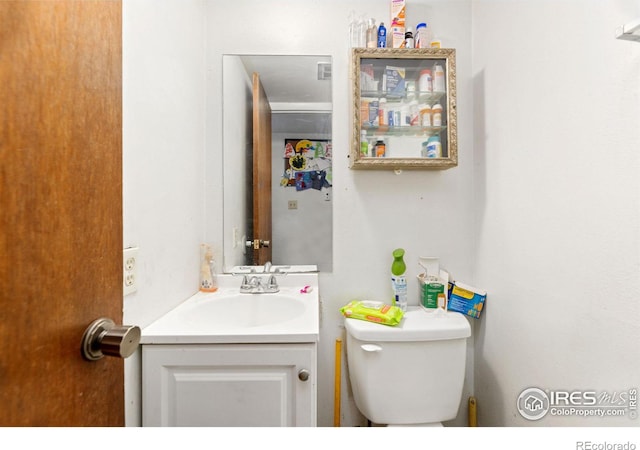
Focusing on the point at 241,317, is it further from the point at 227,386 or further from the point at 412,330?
the point at 412,330

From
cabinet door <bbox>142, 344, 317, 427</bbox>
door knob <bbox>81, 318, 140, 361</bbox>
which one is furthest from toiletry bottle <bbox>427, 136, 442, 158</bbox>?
door knob <bbox>81, 318, 140, 361</bbox>

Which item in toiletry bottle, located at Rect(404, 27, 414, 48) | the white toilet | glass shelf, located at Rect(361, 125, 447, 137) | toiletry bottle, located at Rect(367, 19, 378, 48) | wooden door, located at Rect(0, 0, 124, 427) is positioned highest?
toiletry bottle, located at Rect(367, 19, 378, 48)

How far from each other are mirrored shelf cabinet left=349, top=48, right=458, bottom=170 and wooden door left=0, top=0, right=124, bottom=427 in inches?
34.5

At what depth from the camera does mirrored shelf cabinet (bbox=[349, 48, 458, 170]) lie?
3.82ft

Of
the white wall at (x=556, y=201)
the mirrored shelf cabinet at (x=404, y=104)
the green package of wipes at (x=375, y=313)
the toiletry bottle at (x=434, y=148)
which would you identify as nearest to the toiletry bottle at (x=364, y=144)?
the mirrored shelf cabinet at (x=404, y=104)

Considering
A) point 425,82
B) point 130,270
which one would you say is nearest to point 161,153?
point 130,270

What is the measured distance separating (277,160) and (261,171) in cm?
9

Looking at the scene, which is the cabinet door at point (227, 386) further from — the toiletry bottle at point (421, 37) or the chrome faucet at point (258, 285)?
the toiletry bottle at point (421, 37)

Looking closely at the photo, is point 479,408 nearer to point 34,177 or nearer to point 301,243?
point 301,243

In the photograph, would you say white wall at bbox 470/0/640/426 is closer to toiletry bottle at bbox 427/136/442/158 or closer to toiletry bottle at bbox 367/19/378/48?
toiletry bottle at bbox 427/136/442/158

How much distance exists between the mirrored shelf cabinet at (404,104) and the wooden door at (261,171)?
392mm

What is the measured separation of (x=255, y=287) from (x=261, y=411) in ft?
1.74
